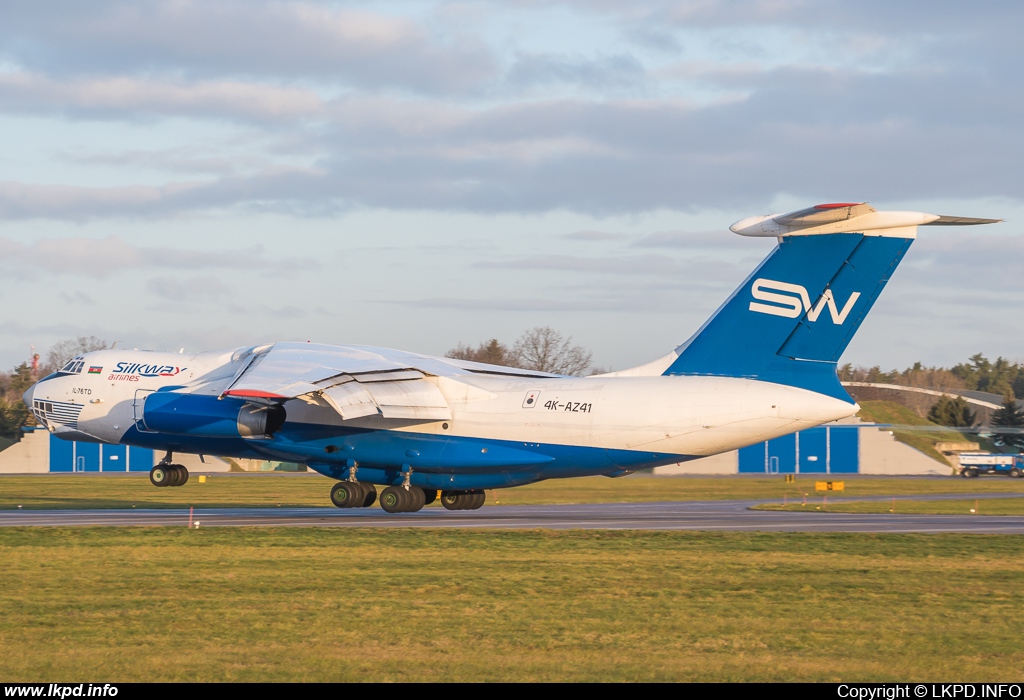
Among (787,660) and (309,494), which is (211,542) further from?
(309,494)

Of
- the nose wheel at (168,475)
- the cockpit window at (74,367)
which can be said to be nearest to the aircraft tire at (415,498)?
the nose wheel at (168,475)

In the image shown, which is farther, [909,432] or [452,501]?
[909,432]

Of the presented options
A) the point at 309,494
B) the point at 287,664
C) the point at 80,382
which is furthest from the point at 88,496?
the point at 287,664

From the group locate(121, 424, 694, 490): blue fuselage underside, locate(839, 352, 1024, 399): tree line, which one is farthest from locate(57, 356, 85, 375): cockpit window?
locate(839, 352, 1024, 399): tree line

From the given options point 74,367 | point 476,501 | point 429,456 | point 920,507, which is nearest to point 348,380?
point 429,456

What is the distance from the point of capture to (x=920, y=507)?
3634cm

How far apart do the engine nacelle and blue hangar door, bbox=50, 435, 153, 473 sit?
1661 inches

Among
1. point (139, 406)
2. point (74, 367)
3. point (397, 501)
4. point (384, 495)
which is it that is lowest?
point (397, 501)

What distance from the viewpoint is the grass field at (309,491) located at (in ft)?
121

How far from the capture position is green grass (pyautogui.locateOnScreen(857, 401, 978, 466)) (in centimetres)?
7725

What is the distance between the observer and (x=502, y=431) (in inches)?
1030

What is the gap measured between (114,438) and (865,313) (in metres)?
19.4

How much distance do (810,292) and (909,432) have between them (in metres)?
59.0

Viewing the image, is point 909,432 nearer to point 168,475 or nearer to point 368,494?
point 368,494
